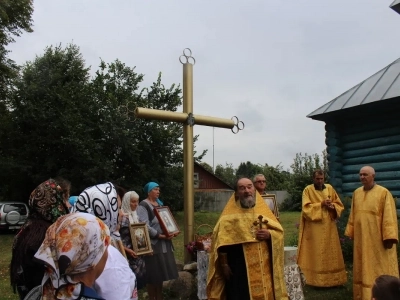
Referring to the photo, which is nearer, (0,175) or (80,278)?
(80,278)

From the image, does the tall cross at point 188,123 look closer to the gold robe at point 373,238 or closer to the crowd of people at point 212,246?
the crowd of people at point 212,246

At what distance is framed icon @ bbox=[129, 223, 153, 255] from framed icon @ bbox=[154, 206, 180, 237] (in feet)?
1.73

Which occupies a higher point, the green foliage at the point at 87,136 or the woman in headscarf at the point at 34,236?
the green foliage at the point at 87,136

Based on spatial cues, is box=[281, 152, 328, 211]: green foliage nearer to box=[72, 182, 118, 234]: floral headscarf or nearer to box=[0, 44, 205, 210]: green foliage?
box=[0, 44, 205, 210]: green foliage

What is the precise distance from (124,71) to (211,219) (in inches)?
320

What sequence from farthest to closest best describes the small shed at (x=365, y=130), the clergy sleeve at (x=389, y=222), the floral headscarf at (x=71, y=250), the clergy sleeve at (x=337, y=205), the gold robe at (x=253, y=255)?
the small shed at (x=365, y=130) < the clergy sleeve at (x=337, y=205) < the clergy sleeve at (x=389, y=222) < the gold robe at (x=253, y=255) < the floral headscarf at (x=71, y=250)

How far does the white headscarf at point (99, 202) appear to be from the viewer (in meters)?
3.29

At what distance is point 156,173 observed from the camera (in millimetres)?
20969

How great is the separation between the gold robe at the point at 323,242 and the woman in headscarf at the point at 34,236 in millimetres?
4628

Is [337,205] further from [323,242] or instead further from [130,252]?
[130,252]

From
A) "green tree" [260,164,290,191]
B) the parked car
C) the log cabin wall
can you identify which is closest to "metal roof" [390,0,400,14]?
the log cabin wall

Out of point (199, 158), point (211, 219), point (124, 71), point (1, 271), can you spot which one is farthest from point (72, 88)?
point (1, 271)

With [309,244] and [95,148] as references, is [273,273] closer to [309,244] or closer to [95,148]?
[309,244]

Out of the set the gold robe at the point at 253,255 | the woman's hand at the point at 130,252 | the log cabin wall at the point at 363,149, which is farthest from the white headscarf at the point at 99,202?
the log cabin wall at the point at 363,149
